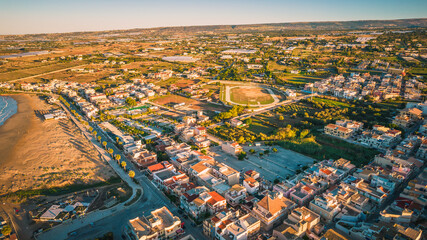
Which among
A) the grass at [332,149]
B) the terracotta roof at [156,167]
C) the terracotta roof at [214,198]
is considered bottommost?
the grass at [332,149]

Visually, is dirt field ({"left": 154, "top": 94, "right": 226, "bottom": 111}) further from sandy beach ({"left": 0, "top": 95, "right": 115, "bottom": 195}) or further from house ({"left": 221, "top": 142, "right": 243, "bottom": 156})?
sandy beach ({"left": 0, "top": 95, "right": 115, "bottom": 195})

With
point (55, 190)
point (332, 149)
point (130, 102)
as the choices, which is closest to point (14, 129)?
point (130, 102)

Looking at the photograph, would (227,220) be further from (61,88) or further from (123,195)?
(61,88)

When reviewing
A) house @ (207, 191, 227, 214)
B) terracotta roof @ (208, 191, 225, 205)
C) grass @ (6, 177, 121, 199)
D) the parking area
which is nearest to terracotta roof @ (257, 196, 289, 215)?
house @ (207, 191, 227, 214)

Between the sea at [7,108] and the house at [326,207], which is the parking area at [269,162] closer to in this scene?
the house at [326,207]

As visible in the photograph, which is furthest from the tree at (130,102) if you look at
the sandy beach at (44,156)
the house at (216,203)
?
the house at (216,203)

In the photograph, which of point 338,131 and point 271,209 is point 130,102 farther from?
point 271,209
